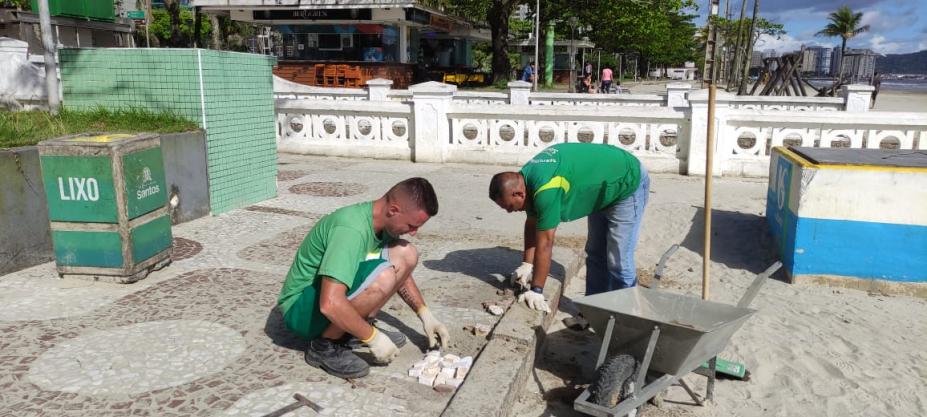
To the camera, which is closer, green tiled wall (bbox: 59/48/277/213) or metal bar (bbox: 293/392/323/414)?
metal bar (bbox: 293/392/323/414)

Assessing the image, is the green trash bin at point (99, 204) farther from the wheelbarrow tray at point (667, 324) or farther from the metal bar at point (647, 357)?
the metal bar at point (647, 357)

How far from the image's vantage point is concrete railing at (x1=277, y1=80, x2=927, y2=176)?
9719mm

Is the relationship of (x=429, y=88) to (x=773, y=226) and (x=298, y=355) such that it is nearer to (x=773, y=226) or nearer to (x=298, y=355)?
(x=773, y=226)

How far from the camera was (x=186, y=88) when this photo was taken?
659 cm

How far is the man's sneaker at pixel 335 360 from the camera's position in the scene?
331cm

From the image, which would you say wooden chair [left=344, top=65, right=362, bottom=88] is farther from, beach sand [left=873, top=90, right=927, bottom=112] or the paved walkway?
beach sand [left=873, top=90, right=927, bottom=112]

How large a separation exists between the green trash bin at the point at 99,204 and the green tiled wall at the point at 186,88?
6.25 feet

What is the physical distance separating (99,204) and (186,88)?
2374 millimetres

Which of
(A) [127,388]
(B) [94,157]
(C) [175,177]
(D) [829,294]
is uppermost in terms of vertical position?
(B) [94,157]

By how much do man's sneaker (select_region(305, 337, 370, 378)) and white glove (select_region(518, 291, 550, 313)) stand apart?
1.23 metres

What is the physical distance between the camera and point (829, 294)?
18.2 ft

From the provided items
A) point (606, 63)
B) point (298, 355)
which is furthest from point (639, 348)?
point (606, 63)

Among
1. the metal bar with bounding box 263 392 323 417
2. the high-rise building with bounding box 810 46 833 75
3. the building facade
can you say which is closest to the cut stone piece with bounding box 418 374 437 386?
the metal bar with bounding box 263 392 323 417

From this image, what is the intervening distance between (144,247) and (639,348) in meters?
3.53
